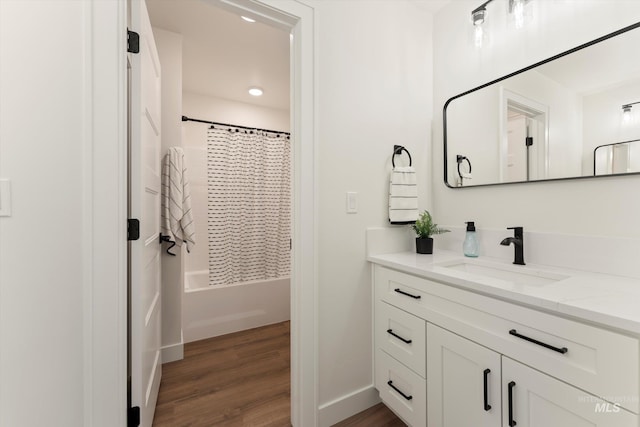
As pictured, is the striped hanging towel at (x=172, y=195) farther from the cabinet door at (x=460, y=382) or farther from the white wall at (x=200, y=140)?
the cabinet door at (x=460, y=382)

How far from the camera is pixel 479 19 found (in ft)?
5.04

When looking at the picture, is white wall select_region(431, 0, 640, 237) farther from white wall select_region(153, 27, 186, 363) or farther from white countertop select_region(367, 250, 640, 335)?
white wall select_region(153, 27, 186, 363)

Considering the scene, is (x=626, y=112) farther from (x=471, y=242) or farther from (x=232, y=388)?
(x=232, y=388)

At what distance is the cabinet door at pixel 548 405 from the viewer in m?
0.69

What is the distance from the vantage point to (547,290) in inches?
35.2

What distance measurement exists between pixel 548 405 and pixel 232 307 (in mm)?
2378

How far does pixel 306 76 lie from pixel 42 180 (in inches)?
44.4

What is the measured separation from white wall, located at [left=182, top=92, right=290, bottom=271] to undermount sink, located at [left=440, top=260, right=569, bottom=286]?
109 inches

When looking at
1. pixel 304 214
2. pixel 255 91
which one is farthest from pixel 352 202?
pixel 255 91

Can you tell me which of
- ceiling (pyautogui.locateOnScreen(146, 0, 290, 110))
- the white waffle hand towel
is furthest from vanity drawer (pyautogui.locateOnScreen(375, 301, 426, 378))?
ceiling (pyautogui.locateOnScreen(146, 0, 290, 110))

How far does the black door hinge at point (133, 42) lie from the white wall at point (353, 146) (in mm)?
781

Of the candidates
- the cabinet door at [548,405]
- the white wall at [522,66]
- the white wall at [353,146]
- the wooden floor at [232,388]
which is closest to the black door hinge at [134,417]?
the wooden floor at [232,388]

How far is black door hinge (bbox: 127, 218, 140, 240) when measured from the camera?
3.38 feet

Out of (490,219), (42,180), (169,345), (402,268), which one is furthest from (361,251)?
(169,345)
